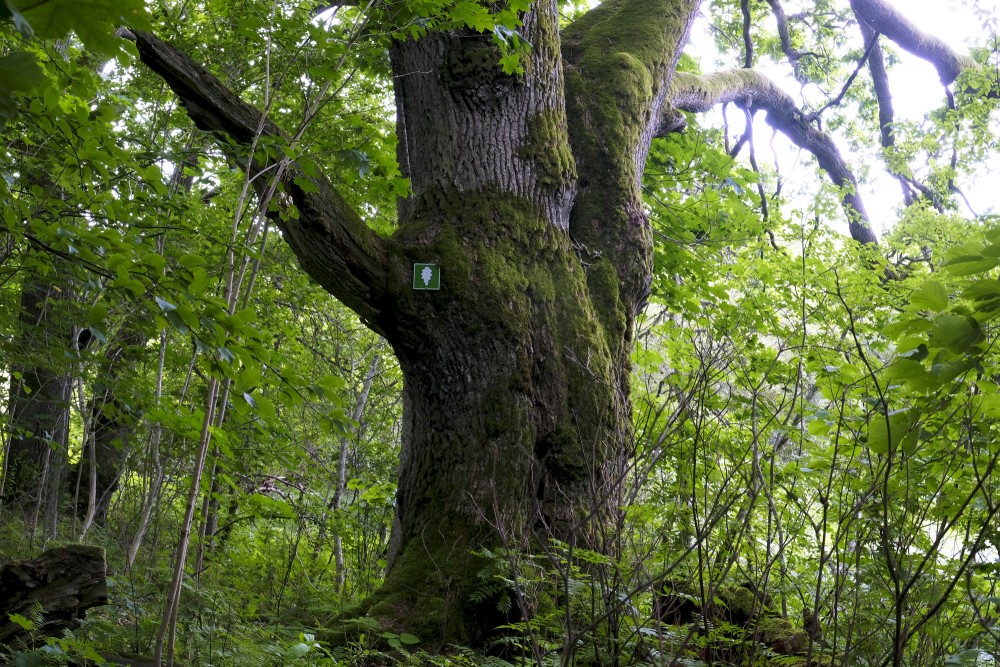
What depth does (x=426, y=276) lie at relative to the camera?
13.8ft

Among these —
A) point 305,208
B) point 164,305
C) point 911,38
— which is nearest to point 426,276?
point 305,208

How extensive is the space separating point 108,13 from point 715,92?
7.15 meters

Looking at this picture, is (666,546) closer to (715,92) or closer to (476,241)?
(476,241)

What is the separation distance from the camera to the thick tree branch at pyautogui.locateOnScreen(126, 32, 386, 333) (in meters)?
3.53

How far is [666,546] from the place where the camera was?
2.47 m

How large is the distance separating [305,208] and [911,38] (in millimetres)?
8203

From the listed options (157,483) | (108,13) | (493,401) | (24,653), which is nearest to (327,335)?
(157,483)

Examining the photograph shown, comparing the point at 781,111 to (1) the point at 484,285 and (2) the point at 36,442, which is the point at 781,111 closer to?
(1) the point at 484,285

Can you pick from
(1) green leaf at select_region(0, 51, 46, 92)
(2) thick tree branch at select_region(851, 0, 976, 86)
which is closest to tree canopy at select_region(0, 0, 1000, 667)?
(1) green leaf at select_region(0, 51, 46, 92)

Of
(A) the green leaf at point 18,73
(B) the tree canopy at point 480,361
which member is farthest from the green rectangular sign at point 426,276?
(A) the green leaf at point 18,73

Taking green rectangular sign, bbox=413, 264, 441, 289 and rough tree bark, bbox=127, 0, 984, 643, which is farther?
green rectangular sign, bbox=413, 264, 441, 289

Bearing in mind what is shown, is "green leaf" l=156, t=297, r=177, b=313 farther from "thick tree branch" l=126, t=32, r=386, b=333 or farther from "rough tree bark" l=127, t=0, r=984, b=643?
"rough tree bark" l=127, t=0, r=984, b=643

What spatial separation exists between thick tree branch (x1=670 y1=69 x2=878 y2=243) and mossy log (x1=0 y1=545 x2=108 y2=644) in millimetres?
5811

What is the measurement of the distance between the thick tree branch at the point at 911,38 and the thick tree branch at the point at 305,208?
23.8ft
